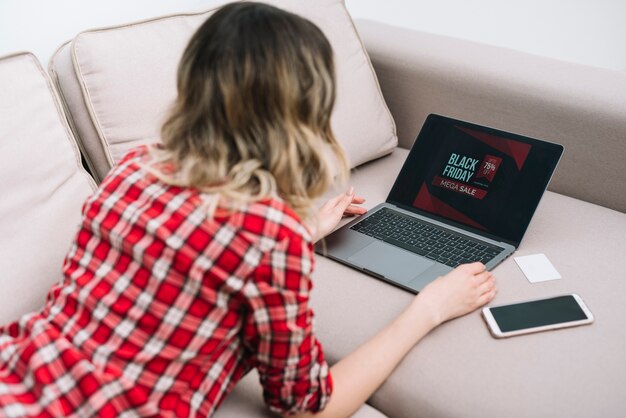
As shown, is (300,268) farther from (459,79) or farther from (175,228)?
(459,79)

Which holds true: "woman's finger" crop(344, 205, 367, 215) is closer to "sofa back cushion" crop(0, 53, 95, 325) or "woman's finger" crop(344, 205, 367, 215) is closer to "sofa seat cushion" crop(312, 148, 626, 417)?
"sofa seat cushion" crop(312, 148, 626, 417)

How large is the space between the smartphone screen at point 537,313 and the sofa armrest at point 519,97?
1.44 feet

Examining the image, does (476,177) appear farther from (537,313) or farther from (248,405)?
(248,405)

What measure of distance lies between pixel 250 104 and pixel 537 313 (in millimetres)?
664

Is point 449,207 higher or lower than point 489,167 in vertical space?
lower

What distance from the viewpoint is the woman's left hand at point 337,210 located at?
52.0 inches

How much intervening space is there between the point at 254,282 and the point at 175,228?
0.11 meters

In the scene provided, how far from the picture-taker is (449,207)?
139 centimetres

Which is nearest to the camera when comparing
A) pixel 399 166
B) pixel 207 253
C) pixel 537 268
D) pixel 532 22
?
pixel 207 253

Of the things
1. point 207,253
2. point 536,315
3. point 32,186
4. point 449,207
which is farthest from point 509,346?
point 32,186

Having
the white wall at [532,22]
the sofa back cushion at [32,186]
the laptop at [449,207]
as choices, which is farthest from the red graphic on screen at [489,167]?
the white wall at [532,22]

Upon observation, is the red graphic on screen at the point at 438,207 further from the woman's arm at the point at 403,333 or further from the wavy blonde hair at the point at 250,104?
the wavy blonde hair at the point at 250,104

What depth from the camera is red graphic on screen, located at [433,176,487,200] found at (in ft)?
4.49

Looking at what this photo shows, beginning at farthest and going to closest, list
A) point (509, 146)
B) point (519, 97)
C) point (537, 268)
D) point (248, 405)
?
1. point (519, 97)
2. point (509, 146)
3. point (537, 268)
4. point (248, 405)
